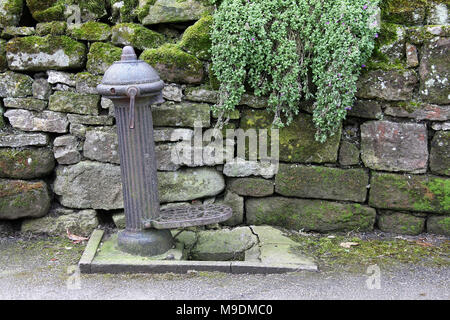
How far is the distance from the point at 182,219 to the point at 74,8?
1916mm

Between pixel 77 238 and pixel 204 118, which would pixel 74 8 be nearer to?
pixel 204 118

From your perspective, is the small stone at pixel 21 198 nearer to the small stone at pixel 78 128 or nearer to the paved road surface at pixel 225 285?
the small stone at pixel 78 128

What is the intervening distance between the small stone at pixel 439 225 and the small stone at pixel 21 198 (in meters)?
3.12

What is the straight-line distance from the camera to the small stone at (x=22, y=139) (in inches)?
156

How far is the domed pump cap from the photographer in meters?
3.32

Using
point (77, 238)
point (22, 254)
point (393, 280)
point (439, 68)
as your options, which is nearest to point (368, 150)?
point (439, 68)

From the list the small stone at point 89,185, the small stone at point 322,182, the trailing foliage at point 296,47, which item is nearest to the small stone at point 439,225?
the small stone at point 322,182

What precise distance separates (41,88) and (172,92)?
1.05m

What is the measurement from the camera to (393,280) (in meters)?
3.36

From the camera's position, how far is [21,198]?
4.01 meters

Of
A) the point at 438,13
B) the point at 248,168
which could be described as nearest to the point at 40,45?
the point at 248,168

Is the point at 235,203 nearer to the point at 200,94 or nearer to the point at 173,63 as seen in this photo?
the point at 200,94

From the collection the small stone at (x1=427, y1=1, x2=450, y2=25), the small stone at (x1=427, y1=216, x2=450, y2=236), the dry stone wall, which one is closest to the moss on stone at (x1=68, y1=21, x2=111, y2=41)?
the dry stone wall

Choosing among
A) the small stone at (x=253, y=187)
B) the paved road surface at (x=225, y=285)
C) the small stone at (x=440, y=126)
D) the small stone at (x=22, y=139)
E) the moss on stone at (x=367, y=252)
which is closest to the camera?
the paved road surface at (x=225, y=285)
